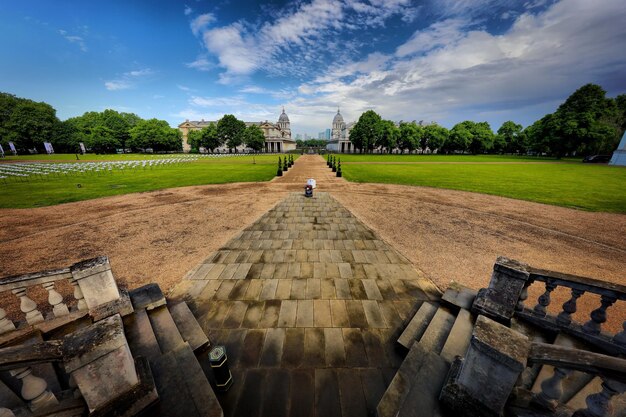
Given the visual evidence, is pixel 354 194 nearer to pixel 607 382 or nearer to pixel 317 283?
pixel 317 283

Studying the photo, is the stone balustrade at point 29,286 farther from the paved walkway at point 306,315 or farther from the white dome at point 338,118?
the white dome at point 338,118

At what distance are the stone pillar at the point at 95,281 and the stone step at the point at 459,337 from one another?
18.7 feet

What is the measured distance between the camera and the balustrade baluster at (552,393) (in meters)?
2.46

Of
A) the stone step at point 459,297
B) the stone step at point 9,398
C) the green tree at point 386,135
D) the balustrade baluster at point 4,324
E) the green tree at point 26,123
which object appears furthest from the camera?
the green tree at point 386,135

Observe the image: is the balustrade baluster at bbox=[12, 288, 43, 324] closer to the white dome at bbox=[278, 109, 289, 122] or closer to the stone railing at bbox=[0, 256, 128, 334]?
the stone railing at bbox=[0, 256, 128, 334]

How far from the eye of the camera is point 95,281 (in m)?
3.74

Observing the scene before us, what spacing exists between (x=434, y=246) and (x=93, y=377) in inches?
335

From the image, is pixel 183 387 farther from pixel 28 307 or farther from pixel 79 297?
pixel 28 307

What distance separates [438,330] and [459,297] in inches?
43.9

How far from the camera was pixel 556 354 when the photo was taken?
2.30 meters

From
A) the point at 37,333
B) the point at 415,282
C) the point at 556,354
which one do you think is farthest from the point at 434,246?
the point at 37,333

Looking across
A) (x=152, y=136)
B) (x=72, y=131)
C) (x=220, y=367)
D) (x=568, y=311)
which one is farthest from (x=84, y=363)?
(x=72, y=131)

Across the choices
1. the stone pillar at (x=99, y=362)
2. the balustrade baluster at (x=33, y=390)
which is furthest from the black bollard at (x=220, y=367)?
the balustrade baluster at (x=33, y=390)

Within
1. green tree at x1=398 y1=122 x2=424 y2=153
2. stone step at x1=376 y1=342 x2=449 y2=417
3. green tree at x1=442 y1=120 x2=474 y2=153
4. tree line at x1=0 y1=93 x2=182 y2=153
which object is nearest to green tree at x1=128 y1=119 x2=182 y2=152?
tree line at x1=0 y1=93 x2=182 y2=153
